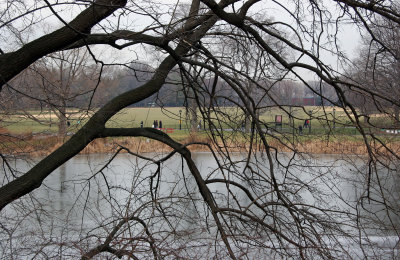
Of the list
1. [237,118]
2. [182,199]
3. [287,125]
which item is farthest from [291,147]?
[182,199]

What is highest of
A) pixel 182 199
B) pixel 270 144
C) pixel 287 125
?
pixel 287 125

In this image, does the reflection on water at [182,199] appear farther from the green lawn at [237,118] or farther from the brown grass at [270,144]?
the green lawn at [237,118]

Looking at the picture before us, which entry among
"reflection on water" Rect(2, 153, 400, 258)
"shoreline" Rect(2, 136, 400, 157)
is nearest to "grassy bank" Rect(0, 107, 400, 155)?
"shoreline" Rect(2, 136, 400, 157)

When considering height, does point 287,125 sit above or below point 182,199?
above

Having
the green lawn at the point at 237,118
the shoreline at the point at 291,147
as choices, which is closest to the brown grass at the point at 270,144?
the shoreline at the point at 291,147

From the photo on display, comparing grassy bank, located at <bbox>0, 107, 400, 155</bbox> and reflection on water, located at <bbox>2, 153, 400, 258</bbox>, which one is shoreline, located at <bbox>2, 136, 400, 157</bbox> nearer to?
grassy bank, located at <bbox>0, 107, 400, 155</bbox>

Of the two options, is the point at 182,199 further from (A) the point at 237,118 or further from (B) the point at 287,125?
(B) the point at 287,125

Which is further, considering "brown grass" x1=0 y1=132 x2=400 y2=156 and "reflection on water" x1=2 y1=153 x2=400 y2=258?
"brown grass" x1=0 y1=132 x2=400 y2=156

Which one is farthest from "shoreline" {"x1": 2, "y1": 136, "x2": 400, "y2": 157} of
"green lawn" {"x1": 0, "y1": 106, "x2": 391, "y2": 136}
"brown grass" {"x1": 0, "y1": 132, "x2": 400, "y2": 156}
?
"green lawn" {"x1": 0, "y1": 106, "x2": 391, "y2": 136}

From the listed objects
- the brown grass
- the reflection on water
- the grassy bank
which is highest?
the grassy bank

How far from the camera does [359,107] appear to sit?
3.80m

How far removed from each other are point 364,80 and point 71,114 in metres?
3.08

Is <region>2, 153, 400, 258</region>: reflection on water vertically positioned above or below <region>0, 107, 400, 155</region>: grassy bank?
below

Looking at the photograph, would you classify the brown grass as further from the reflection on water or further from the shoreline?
the reflection on water
